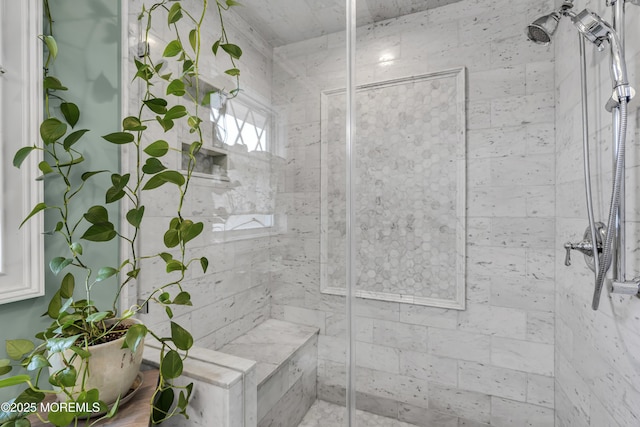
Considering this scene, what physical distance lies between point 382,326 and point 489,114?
1.19 meters

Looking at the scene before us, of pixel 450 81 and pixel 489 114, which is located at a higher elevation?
pixel 450 81

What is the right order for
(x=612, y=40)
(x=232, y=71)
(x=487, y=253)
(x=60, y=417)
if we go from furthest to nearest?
(x=487, y=253) → (x=232, y=71) → (x=612, y=40) → (x=60, y=417)

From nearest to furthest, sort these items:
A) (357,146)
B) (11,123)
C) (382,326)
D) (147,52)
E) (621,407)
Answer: (11,123) → (621,407) → (147,52) → (357,146) → (382,326)

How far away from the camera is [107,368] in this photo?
62cm

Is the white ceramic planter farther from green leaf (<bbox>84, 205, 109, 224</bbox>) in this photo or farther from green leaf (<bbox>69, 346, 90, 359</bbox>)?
green leaf (<bbox>84, 205, 109, 224</bbox>)

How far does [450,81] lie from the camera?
1464 millimetres

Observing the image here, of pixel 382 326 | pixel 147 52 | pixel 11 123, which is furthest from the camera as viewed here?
pixel 382 326

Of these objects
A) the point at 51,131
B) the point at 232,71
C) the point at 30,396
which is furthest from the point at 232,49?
the point at 30,396

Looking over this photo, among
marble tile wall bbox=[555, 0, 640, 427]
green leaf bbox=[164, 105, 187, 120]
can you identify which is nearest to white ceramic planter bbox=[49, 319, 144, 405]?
green leaf bbox=[164, 105, 187, 120]

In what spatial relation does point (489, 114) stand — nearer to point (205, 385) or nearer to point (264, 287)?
point (264, 287)

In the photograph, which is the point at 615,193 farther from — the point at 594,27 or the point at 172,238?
the point at 172,238

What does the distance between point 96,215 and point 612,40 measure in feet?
4.67

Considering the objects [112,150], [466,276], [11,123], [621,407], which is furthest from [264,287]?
[621,407]

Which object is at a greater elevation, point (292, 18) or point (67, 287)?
point (292, 18)
